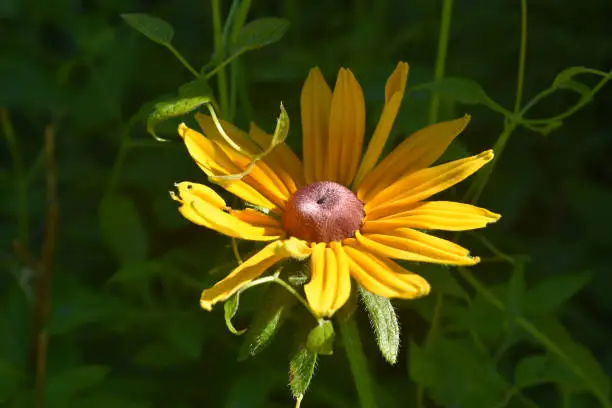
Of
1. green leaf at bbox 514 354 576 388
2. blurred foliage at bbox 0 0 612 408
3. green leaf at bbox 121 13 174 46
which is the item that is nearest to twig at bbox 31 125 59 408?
blurred foliage at bbox 0 0 612 408

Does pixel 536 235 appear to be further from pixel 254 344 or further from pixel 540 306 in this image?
pixel 254 344

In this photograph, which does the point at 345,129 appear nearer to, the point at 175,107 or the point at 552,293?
the point at 175,107

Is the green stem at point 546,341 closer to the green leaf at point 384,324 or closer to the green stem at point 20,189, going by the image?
the green leaf at point 384,324

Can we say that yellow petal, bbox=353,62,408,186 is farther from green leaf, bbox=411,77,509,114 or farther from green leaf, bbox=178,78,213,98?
green leaf, bbox=178,78,213,98

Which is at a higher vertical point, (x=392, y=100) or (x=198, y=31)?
(x=392, y=100)

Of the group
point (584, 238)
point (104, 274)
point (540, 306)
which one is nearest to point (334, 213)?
point (540, 306)
